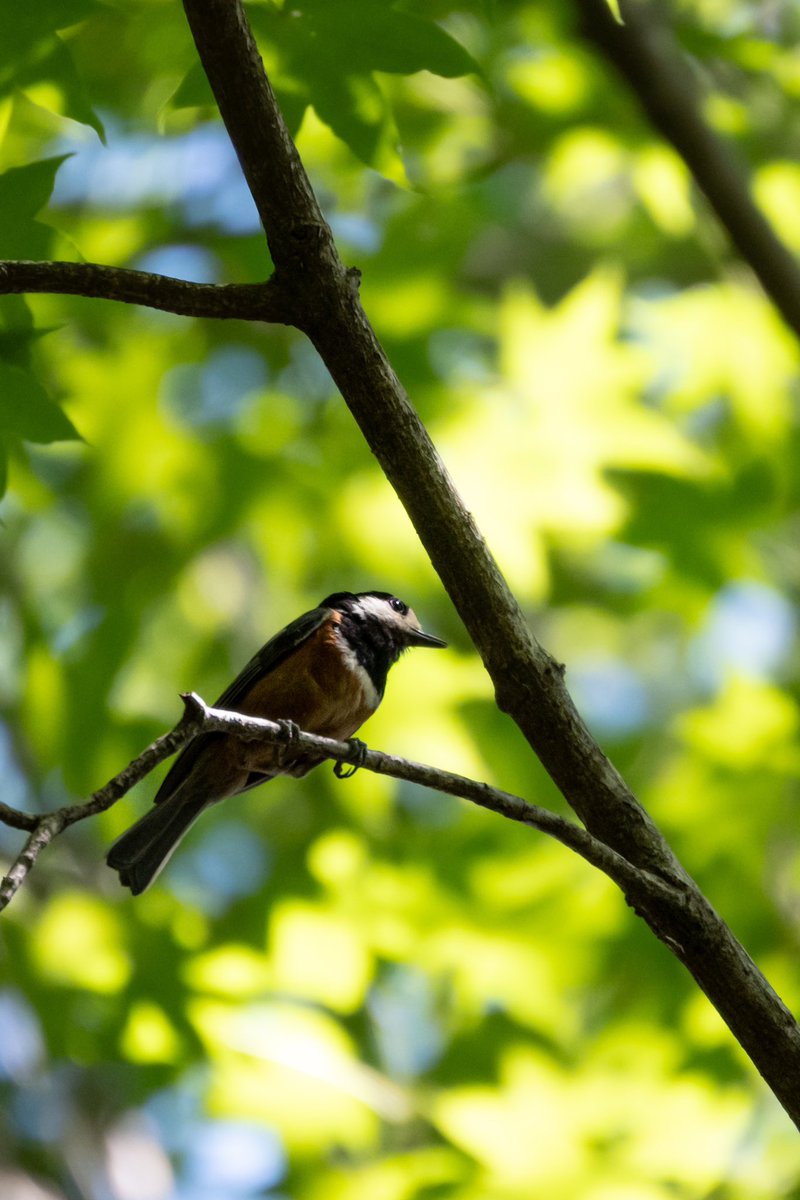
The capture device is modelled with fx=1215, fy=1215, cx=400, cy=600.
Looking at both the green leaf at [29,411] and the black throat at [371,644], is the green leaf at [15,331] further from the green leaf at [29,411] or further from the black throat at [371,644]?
the black throat at [371,644]

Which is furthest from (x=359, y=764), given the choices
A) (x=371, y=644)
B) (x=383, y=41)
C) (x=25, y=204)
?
(x=371, y=644)

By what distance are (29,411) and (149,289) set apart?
62 cm

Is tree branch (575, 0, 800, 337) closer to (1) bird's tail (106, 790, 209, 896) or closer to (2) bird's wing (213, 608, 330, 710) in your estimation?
(2) bird's wing (213, 608, 330, 710)

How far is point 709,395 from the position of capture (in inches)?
252

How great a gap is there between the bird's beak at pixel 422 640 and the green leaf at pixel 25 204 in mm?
2658

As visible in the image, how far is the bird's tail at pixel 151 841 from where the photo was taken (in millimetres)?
4199

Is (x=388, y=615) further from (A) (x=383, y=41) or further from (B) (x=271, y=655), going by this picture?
(A) (x=383, y=41)

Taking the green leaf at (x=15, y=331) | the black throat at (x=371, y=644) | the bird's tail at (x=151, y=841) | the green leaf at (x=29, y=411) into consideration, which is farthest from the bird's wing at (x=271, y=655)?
the green leaf at (x=15, y=331)

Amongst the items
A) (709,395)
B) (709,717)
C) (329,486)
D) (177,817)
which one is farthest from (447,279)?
(177,817)

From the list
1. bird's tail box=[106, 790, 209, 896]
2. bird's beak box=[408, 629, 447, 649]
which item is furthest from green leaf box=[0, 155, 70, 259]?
bird's beak box=[408, 629, 447, 649]

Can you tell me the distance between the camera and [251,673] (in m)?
4.64

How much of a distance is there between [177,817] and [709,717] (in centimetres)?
251

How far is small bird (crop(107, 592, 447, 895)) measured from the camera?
436cm

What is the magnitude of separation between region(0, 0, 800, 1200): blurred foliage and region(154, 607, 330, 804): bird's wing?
0.40 meters
